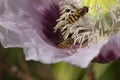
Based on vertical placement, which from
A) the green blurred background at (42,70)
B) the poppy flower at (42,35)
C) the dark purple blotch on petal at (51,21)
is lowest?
the green blurred background at (42,70)

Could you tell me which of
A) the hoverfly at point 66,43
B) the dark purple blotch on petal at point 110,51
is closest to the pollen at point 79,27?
the hoverfly at point 66,43

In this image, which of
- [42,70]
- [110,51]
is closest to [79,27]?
[110,51]

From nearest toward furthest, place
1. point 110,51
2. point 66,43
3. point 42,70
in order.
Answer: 1. point 110,51
2. point 66,43
3. point 42,70

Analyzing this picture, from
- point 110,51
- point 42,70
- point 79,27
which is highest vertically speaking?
point 110,51

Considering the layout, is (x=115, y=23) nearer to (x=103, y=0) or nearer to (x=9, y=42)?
(x=103, y=0)

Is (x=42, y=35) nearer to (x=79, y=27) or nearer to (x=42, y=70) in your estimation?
(x=79, y=27)

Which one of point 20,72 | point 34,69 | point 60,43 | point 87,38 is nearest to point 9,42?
point 60,43

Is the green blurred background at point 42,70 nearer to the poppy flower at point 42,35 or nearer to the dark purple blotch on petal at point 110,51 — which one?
the poppy flower at point 42,35
